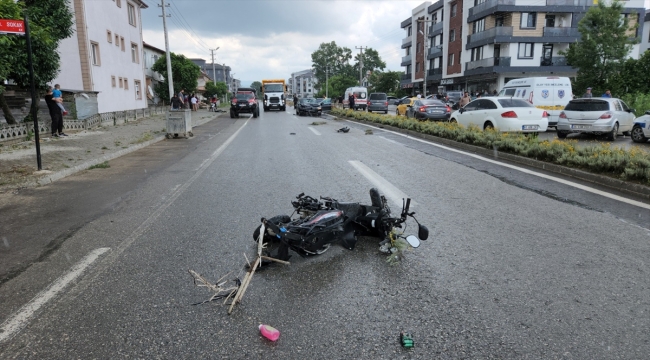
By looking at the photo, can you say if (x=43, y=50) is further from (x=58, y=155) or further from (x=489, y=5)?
(x=489, y=5)

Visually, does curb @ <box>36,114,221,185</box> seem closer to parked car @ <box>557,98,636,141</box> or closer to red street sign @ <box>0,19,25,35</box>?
red street sign @ <box>0,19,25,35</box>

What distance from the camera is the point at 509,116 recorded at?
49.9 ft

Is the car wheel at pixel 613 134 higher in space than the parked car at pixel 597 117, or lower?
lower

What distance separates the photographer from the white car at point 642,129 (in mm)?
14586

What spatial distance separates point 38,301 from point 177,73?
52.0 metres

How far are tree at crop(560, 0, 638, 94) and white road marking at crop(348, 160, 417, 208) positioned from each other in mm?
23486

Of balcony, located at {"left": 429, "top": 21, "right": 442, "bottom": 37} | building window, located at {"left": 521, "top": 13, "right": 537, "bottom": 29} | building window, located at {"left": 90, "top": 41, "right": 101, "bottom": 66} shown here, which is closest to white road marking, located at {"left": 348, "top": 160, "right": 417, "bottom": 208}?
building window, located at {"left": 90, "top": 41, "right": 101, "bottom": 66}

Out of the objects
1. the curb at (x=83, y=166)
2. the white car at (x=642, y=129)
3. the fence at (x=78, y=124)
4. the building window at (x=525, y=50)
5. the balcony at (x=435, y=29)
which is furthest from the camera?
the balcony at (x=435, y=29)

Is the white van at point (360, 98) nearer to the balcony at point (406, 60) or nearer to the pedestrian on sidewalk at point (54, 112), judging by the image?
the balcony at point (406, 60)

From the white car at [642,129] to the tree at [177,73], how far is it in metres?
46.0

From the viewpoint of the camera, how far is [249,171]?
9445 millimetres

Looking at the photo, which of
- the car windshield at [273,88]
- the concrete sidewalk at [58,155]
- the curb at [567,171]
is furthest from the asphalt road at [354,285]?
the car windshield at [273,88]

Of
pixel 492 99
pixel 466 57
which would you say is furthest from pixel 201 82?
pixel 492 99

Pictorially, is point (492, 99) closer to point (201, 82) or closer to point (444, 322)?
point (444, 322)
